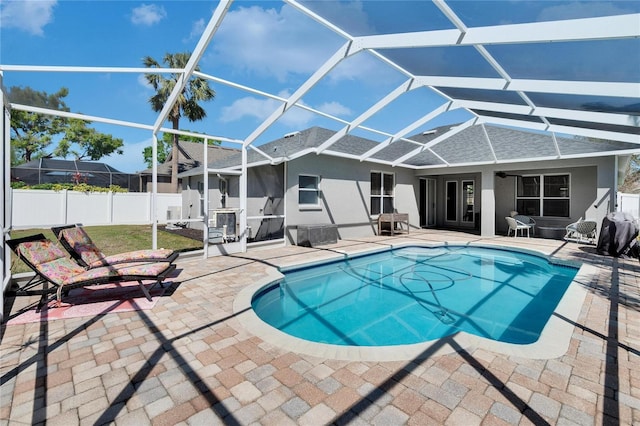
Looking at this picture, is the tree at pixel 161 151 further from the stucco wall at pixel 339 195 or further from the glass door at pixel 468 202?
the glass door at pixel 468 202

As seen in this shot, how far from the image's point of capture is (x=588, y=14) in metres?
3.76

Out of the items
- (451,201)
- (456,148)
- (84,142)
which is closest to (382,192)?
(456,148)

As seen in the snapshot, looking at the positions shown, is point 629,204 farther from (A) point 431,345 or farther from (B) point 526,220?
(A) point 431,345

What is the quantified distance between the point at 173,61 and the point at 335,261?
65.9 feet

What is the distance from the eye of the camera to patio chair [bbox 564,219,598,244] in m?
11.8

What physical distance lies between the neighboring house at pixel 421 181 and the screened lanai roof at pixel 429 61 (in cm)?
119

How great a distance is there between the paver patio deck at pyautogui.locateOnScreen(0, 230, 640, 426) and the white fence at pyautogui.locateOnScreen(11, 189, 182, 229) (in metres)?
4.04

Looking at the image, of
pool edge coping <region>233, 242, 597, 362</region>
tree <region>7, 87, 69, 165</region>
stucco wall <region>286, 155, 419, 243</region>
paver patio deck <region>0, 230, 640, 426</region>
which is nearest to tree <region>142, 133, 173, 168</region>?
tree <region>7, 87, 69, 165</region>

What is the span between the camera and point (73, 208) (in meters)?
10.6

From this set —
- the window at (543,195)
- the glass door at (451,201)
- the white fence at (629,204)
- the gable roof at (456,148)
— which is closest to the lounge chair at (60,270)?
the gable roof at (456,148)

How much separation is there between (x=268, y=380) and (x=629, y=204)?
1606 centimetres

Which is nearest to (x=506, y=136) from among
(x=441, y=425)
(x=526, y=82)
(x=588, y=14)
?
(x=526, y=82)

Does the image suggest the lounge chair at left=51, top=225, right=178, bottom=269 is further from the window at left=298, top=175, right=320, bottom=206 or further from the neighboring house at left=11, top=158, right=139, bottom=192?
the neighboring house at left=11, top=158, right=139, bottom=192

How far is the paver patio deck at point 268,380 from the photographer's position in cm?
249
